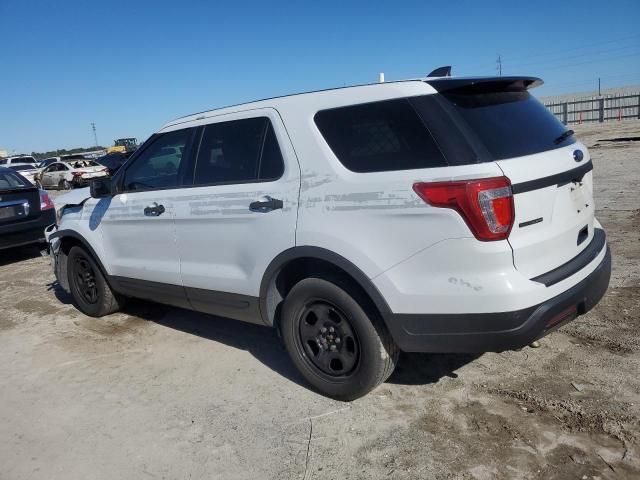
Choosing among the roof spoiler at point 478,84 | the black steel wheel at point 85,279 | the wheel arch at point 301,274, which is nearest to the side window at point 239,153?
the wheel arch at point 301,274

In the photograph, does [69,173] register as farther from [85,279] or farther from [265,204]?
[265,204]

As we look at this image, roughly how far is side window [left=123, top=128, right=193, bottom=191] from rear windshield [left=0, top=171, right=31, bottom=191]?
4974mm

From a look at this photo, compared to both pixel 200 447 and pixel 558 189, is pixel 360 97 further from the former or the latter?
pixel 200 447

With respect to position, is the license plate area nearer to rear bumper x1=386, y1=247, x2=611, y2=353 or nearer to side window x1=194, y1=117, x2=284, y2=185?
side window x1=194, y1=117, x2=284, y2=185

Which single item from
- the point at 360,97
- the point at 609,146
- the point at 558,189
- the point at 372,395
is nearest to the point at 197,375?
the point at 372,395

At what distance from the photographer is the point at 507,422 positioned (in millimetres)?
2967

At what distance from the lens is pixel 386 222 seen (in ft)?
9.32

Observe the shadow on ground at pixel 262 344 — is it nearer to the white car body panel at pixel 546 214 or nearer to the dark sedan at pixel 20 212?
the white car body panel at pixel 546 214

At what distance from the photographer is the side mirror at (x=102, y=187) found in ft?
15.5

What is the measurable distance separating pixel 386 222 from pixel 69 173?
25.5 meters

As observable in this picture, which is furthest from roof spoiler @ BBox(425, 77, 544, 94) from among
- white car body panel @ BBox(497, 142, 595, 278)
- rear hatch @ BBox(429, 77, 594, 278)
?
white car body panel @ BBox(497, 142, 595, 278)

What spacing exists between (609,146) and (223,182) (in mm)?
16988

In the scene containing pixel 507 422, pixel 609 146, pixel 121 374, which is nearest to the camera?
pixel 507 422

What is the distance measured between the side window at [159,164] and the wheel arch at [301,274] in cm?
132
